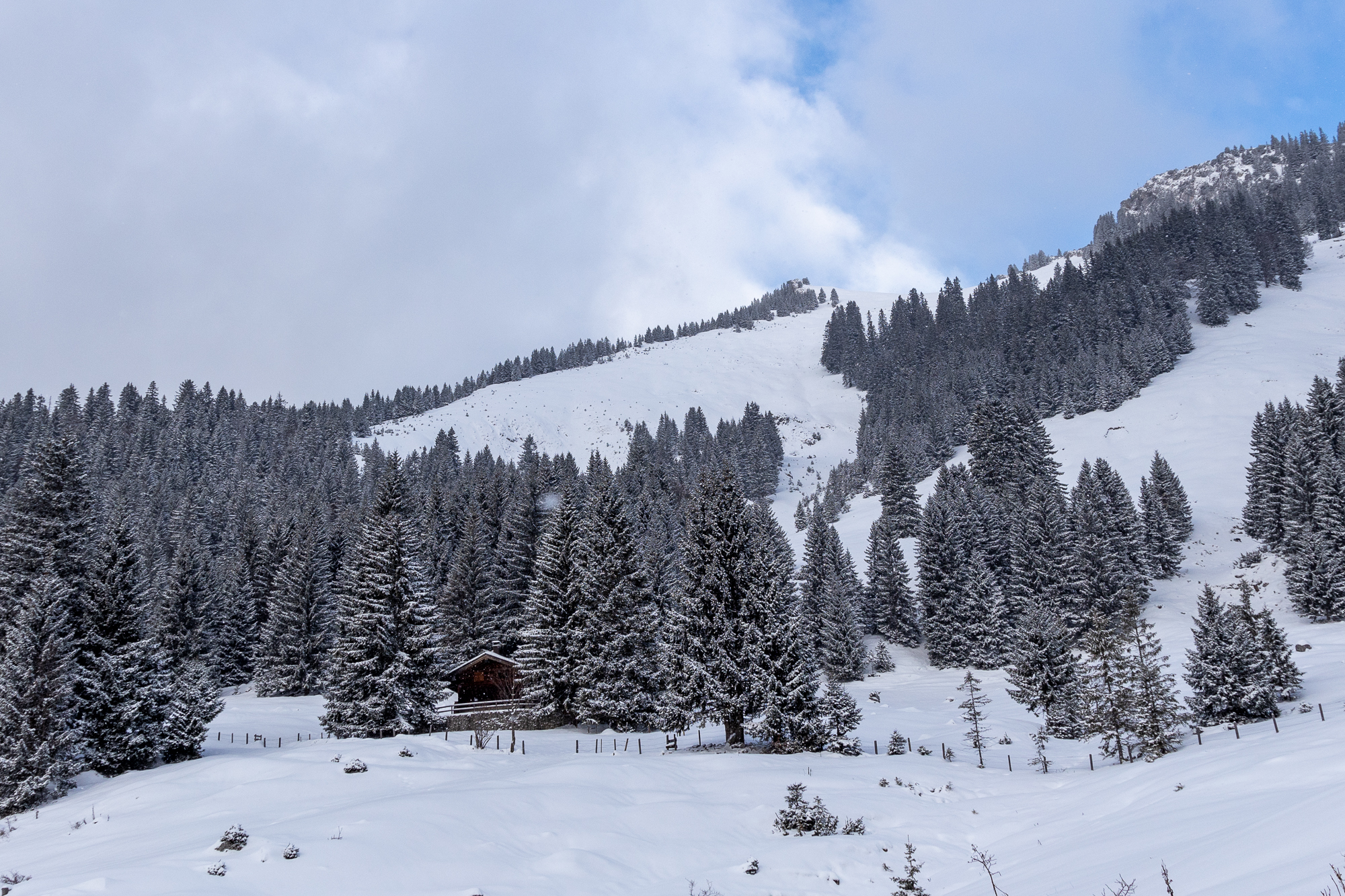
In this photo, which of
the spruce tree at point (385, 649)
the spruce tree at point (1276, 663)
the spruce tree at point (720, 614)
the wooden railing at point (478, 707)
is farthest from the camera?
the wooden railing at point (478, 707)

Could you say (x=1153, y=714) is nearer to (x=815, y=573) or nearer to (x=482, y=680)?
(x=482, y=680)

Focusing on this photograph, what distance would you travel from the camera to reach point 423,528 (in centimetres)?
6944

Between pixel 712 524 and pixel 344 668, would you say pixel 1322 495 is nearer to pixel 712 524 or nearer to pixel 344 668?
pixel 712 524

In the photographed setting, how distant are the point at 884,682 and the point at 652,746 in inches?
1162

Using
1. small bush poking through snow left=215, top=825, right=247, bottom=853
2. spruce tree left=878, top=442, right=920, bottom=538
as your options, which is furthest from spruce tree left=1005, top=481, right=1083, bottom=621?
small bush poking through snow left=215, top=825, right=247, bottom=853

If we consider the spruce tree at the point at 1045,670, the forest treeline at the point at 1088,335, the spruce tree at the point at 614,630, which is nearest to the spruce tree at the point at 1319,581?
the spruce tree at the point at 1045,670

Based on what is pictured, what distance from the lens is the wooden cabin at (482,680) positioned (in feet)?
142

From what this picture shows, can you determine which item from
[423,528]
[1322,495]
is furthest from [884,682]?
[423,528]

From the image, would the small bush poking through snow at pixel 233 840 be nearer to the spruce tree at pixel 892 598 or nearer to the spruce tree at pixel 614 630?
the spruce tree at pixel 614 630

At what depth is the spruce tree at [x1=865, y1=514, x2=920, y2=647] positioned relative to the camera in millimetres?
64625

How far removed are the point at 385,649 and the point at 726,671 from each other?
1832cm

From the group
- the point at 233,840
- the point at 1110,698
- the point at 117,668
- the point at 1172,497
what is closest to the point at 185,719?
the point at 117,668

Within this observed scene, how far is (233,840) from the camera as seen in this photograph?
14.7 m

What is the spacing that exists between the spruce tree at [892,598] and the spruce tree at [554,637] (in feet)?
115
